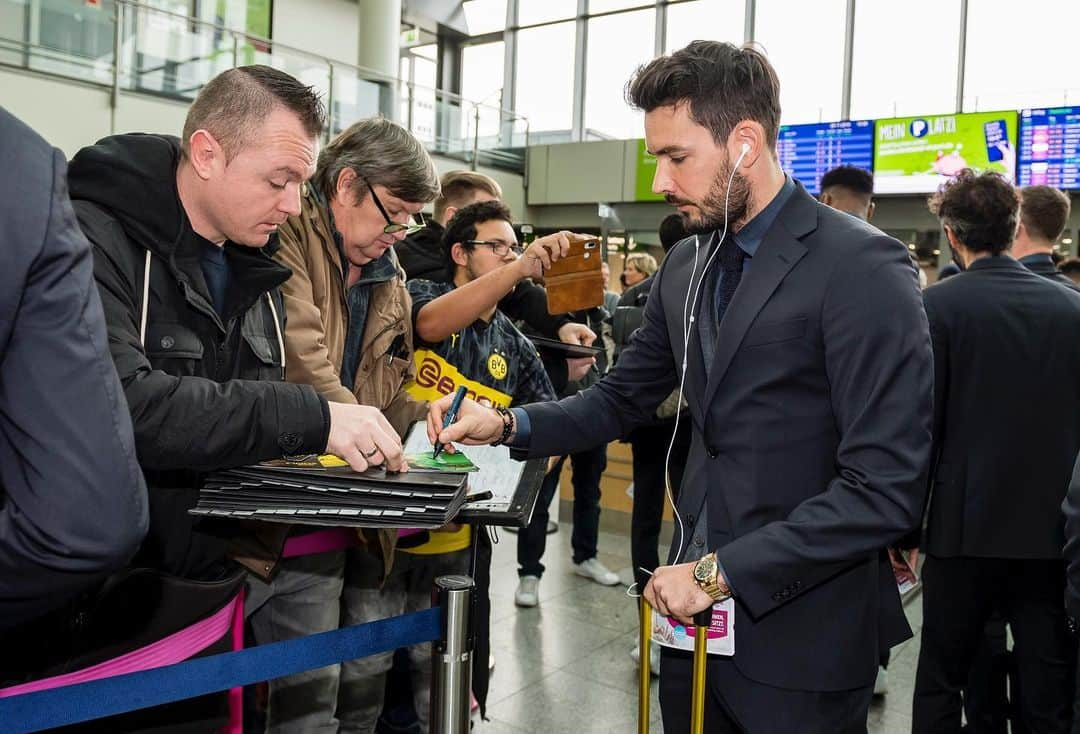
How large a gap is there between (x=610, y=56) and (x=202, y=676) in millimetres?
13762

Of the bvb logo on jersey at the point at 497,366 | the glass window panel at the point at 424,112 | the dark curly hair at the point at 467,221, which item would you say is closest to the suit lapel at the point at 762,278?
the bvb logo on jersey at the point at 497,366

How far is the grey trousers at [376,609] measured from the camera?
Result: 2.31m

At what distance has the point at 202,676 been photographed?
4.64 feet

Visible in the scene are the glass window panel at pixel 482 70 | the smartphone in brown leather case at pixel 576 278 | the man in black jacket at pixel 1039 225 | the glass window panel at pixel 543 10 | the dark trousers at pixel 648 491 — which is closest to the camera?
the smartphone in brown leather case at pixel 576 278

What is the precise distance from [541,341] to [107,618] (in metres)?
1.86

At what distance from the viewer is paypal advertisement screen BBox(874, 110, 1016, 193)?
9156 millimetres

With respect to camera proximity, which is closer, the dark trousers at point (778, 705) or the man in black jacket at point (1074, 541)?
the man in black jacket at point (1074, 541)

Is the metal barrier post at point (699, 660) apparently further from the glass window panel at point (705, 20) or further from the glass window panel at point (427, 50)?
the glass window panel at point (427, 50)

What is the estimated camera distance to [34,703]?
1252 mm

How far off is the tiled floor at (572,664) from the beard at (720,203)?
2113mm

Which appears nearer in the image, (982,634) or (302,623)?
→ (302,623)

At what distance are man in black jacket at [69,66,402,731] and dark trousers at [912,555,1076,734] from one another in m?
1.95

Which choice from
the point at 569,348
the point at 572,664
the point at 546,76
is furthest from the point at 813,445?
the point at 546,76

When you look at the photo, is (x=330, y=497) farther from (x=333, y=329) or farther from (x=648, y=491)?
(x=648, y=491)
